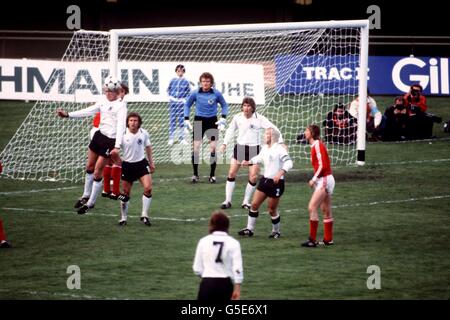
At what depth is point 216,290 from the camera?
11.9 metres

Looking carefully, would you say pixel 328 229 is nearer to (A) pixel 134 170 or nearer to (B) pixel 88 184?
(A) pixel 134 170

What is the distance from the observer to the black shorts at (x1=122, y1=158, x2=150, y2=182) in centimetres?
1889

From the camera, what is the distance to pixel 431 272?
15719 millimetres

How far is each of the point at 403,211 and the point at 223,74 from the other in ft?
47.8

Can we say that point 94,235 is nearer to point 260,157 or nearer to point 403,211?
point 260,157

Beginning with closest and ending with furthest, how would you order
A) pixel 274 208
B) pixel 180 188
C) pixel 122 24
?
pixel 274 208, pixel 180 188, pixel 122 24

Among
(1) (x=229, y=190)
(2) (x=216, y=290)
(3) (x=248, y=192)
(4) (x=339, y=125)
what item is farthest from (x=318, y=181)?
(4) (x=339, y=125)

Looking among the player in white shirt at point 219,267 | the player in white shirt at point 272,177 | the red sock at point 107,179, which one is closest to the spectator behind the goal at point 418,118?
the red sock at point 107,179

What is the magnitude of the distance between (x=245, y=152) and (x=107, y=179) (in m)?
2.81

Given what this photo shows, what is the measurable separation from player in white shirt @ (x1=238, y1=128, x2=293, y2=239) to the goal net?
580 cm

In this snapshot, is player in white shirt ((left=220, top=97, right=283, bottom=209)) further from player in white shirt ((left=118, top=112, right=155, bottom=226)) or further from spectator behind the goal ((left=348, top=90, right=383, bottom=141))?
spectator behind the goal ((left=348, top=90, right=383, bottom=141))
